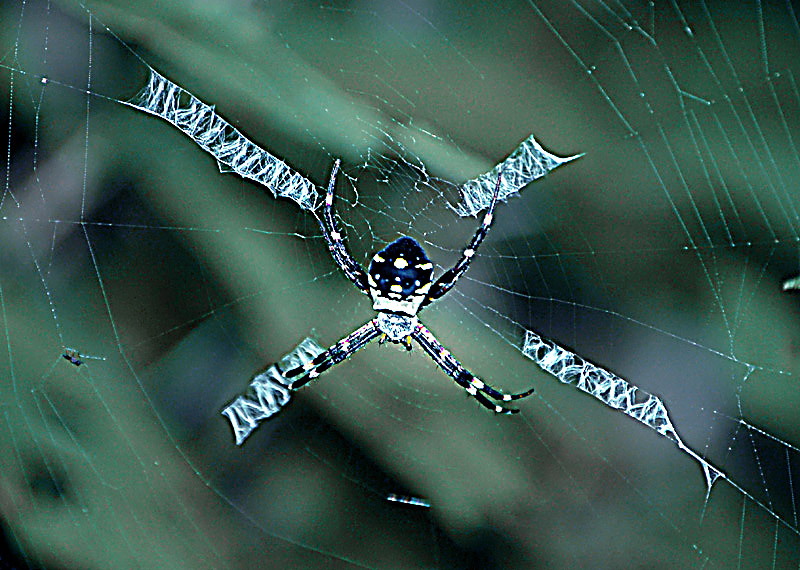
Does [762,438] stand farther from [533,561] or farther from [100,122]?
[100,122]

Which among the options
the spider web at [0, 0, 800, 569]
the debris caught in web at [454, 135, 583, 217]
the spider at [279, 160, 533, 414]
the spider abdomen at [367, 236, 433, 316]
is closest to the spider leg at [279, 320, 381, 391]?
the spider at [279, 160, 533, 414]

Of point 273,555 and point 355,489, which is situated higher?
point 355,489

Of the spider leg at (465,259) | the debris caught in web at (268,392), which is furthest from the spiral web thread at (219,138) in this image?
the debris caught in web at (268,392)

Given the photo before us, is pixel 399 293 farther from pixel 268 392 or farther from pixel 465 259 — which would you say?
pixel 268 392

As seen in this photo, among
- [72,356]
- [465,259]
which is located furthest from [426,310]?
[72,356]

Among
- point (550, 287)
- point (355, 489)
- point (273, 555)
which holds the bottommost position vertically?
point (273, 555)

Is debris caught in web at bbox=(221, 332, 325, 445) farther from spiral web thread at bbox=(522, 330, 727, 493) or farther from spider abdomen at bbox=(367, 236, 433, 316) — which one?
spiral web thread at bbox=(522, 330, 727, 493)

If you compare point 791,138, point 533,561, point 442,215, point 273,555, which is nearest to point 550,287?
point 442,215
